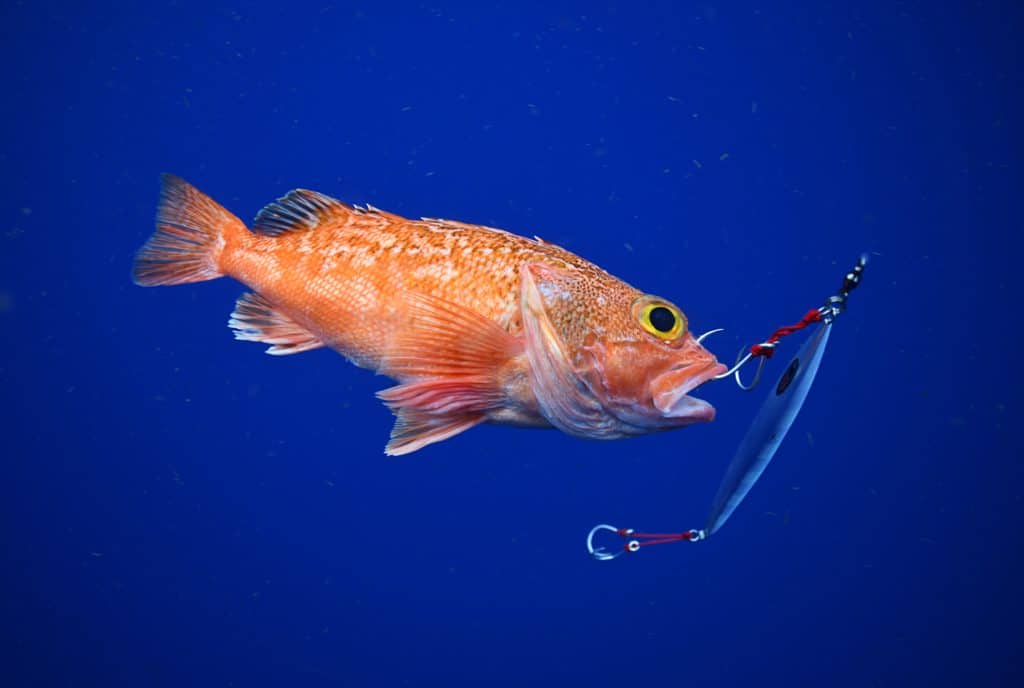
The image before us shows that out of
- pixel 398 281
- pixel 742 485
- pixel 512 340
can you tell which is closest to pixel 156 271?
pixel 398 281

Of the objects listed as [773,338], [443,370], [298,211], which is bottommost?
[443,370]

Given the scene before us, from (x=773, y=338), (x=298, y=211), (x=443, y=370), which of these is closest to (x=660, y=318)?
(x=773, y=338)

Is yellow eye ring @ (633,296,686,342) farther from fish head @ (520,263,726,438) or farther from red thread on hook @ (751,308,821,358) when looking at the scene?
red thread on hook @ (751,308,821,358)

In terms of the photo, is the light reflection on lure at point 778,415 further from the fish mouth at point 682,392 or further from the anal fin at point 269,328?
the anal fin at point 269,328

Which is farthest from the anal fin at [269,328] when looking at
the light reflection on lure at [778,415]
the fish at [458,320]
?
the light reflection on lure at [778,415]

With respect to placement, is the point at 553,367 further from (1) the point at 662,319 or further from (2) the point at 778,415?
(2) the point at 778,415

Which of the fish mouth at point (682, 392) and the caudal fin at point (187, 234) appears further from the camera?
the caudal fin at point (187, 234)

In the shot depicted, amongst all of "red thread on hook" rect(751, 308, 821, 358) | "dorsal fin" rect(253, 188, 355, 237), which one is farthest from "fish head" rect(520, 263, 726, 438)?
"dorsal fin" rect(253, 188, 355, 237)

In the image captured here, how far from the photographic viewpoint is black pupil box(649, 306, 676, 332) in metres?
2.53

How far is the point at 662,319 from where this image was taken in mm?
2553

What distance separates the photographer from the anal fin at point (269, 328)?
3.09 m

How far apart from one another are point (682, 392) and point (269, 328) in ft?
6.53

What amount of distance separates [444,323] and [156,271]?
170cm

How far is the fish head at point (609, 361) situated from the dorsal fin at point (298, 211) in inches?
44.8
